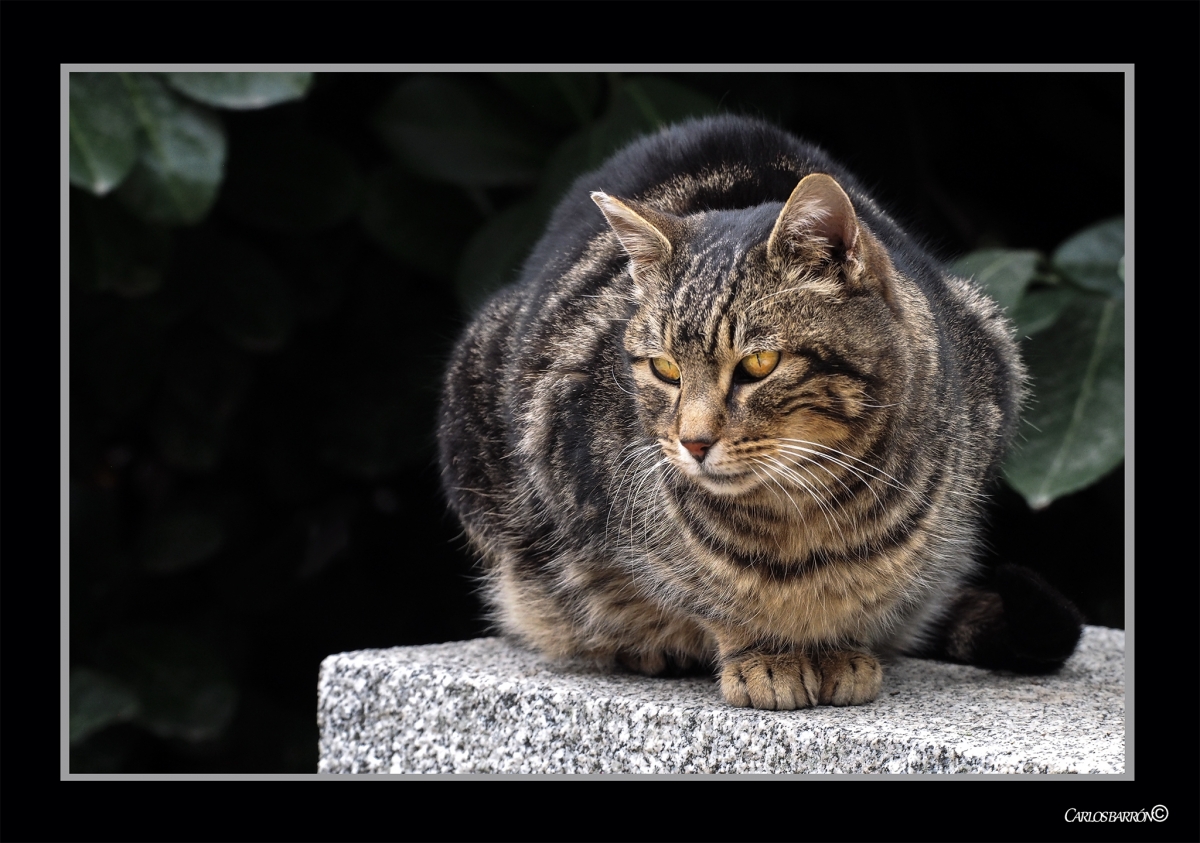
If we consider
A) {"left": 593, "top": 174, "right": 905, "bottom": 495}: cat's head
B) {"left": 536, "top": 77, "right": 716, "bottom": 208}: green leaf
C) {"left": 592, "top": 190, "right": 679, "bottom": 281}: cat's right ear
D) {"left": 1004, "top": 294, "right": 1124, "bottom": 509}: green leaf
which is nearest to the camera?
{"left": 593, "top": 174, "right": 905, "bottom": 495}: cat's head

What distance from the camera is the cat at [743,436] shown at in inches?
61.6

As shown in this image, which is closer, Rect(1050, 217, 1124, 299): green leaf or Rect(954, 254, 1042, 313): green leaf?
Rect(954, 254, 1042, 313): green leaf

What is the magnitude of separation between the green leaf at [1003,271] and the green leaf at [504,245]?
94 cm

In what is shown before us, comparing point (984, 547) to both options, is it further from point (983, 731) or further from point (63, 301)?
point (63, 301)

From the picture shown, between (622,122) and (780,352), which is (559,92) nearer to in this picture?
(622,122)

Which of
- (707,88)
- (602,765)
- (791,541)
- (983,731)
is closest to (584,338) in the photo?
(791,541)

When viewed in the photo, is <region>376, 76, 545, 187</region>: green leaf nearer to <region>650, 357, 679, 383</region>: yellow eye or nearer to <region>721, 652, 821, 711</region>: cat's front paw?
<region>650, 357, 679, 383</region>: yellow eye

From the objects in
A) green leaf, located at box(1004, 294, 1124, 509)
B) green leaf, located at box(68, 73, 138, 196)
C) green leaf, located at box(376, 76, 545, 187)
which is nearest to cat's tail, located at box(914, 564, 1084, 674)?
green leaf, located at box(1004, 294, 1124, 509)

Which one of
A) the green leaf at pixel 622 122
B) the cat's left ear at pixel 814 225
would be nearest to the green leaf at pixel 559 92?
the green leaf at pixel 622 122

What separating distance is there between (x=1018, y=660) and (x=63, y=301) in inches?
63.9

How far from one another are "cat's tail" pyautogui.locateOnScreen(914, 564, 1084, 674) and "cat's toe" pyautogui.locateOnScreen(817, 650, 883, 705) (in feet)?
0.91

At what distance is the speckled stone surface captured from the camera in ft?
5.12

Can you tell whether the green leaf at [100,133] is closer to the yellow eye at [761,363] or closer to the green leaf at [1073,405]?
the yellow eye at [761,363]

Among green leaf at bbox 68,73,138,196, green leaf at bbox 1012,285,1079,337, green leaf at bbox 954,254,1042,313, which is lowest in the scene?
green leaf at bbox 1012,285,1079,337
